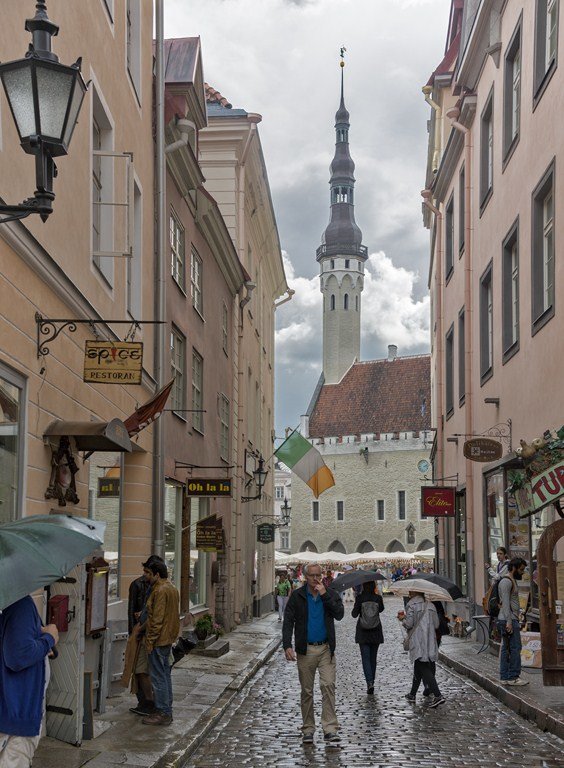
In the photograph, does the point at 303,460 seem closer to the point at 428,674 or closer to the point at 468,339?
the point at 468,339

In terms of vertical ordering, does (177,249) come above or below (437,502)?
above

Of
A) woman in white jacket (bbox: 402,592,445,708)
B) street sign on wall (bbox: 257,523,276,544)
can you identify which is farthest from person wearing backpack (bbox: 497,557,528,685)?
street sign on wall (bbox: 257,523,276,544)

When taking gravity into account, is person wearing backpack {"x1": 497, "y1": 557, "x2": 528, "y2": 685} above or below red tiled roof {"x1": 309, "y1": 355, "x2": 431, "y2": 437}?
below

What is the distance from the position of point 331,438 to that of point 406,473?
6.57m

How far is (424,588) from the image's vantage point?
12828mm

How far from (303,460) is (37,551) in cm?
2552

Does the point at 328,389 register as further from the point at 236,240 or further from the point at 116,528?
the point at 116,528

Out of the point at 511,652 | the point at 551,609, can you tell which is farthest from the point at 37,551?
the point at 511,652

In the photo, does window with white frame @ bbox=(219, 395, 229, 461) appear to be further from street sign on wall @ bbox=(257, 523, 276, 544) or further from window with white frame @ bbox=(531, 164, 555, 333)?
window with white frame @ bbox=(531, 164, 555, 333)

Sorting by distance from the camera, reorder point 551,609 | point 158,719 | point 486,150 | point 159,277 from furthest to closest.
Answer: point 486,150, point 159,277, point 551,609, point 158,719

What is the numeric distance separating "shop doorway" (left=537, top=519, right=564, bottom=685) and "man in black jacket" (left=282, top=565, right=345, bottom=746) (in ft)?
8.20

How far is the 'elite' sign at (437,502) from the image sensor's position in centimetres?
2362

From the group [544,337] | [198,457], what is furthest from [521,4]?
[198,457]

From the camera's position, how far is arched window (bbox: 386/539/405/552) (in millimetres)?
75062
